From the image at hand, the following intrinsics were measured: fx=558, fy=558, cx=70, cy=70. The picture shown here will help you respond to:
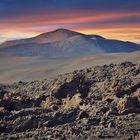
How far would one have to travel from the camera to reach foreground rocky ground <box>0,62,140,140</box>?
16266 mm

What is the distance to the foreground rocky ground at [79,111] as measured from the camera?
16.3 metres

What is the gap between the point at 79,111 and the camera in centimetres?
1855

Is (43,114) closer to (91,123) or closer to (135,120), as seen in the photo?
(91,123)

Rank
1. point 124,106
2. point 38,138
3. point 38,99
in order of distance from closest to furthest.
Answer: point 38,138 < point 124,106 < point 38,99

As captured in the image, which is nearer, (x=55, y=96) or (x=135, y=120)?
(x=135, y=120)

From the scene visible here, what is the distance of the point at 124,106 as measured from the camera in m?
18.9

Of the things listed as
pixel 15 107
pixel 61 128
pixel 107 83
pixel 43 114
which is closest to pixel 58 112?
pixel 43 114

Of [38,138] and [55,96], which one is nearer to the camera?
[38,138]

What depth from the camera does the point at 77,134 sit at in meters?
16.0

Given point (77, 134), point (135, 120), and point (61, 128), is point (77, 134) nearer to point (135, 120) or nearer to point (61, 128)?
point (61, 128)

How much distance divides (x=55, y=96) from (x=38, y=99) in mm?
794

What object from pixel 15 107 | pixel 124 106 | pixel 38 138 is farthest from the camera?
pixel 15 107

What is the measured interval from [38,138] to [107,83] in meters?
7.76

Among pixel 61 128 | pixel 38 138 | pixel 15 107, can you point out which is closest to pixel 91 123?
pixel 61 128
